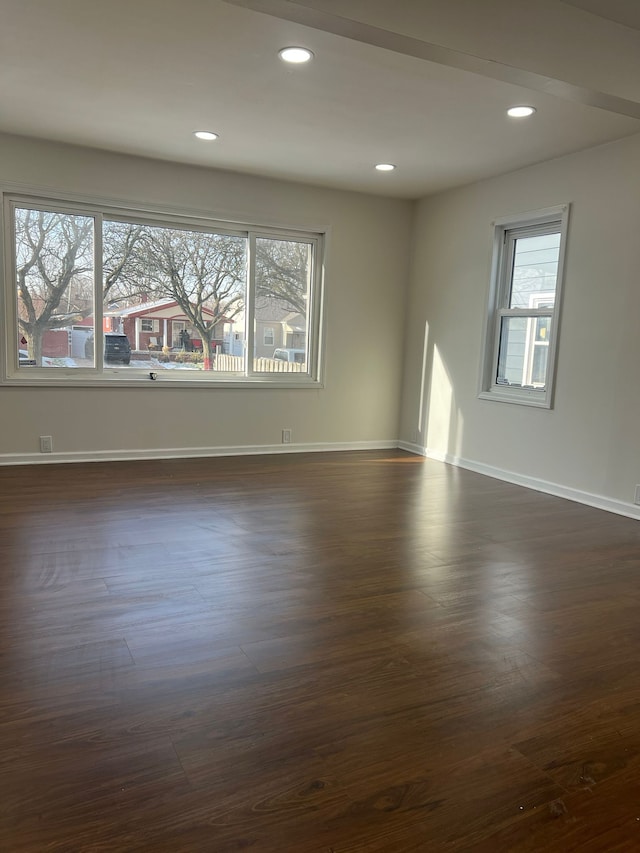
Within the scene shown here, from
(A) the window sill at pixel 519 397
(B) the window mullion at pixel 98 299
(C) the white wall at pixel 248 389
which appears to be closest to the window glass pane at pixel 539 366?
(A) the window sill at pixel 519 397

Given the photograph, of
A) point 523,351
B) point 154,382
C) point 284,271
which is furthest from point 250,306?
point 523,351

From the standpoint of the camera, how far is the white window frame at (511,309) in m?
4.89

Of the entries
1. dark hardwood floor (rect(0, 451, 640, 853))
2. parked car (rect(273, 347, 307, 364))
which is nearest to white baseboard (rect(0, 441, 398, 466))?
parked car (rect(273, 347, 307, 364))

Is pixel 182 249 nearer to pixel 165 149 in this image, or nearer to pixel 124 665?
pixel 165 149

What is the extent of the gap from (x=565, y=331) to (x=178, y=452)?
3536 mm

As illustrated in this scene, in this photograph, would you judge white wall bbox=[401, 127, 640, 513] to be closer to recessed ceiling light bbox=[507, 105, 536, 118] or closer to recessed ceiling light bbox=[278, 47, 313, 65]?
recessed ceiling light bbox=[507, 105, 536, 118]

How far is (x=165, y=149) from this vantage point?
5.05m

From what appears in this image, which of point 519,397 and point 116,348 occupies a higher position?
point 116,348

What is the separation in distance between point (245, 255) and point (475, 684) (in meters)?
4.80

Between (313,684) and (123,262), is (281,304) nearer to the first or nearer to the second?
(123,262)

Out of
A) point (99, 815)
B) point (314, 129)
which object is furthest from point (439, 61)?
point (99, 815)

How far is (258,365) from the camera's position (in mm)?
6211

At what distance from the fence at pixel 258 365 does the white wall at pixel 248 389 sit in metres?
0.25

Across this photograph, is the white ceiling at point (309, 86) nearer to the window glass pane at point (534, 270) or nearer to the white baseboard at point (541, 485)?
the window glass pane at point (534, 270)
